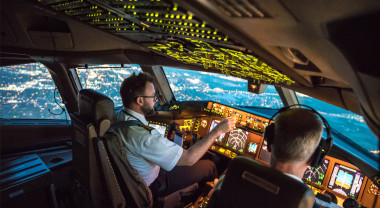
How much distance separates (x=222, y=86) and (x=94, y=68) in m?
2.28

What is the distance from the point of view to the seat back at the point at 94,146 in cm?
148

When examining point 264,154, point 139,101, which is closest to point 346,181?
point 264,154

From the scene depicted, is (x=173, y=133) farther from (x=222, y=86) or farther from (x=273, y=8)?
(x=273, y=8)

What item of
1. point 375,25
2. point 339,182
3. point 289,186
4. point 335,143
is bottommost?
point 339,182

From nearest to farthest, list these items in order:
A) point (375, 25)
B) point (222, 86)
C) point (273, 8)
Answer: point (375, 25) < point (273, 8) < point (222, 86)

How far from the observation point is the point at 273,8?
0.58 m

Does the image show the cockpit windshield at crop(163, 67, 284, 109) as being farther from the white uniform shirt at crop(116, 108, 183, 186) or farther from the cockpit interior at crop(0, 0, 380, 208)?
the white uniform shirt at crop(116, 108, 183, 186)

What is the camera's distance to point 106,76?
13.2ft

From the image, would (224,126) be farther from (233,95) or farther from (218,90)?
(218,90)

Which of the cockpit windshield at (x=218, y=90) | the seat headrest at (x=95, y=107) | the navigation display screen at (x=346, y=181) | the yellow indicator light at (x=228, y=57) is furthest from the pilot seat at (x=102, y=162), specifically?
the navigation display screen at (x=346, y=181)

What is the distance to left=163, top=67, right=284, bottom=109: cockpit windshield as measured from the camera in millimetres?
2648

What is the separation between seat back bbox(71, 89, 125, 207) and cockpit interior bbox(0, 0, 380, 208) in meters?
0.02

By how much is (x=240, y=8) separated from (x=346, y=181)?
194 centimetres

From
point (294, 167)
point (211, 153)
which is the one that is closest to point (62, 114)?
point (211, 153)
